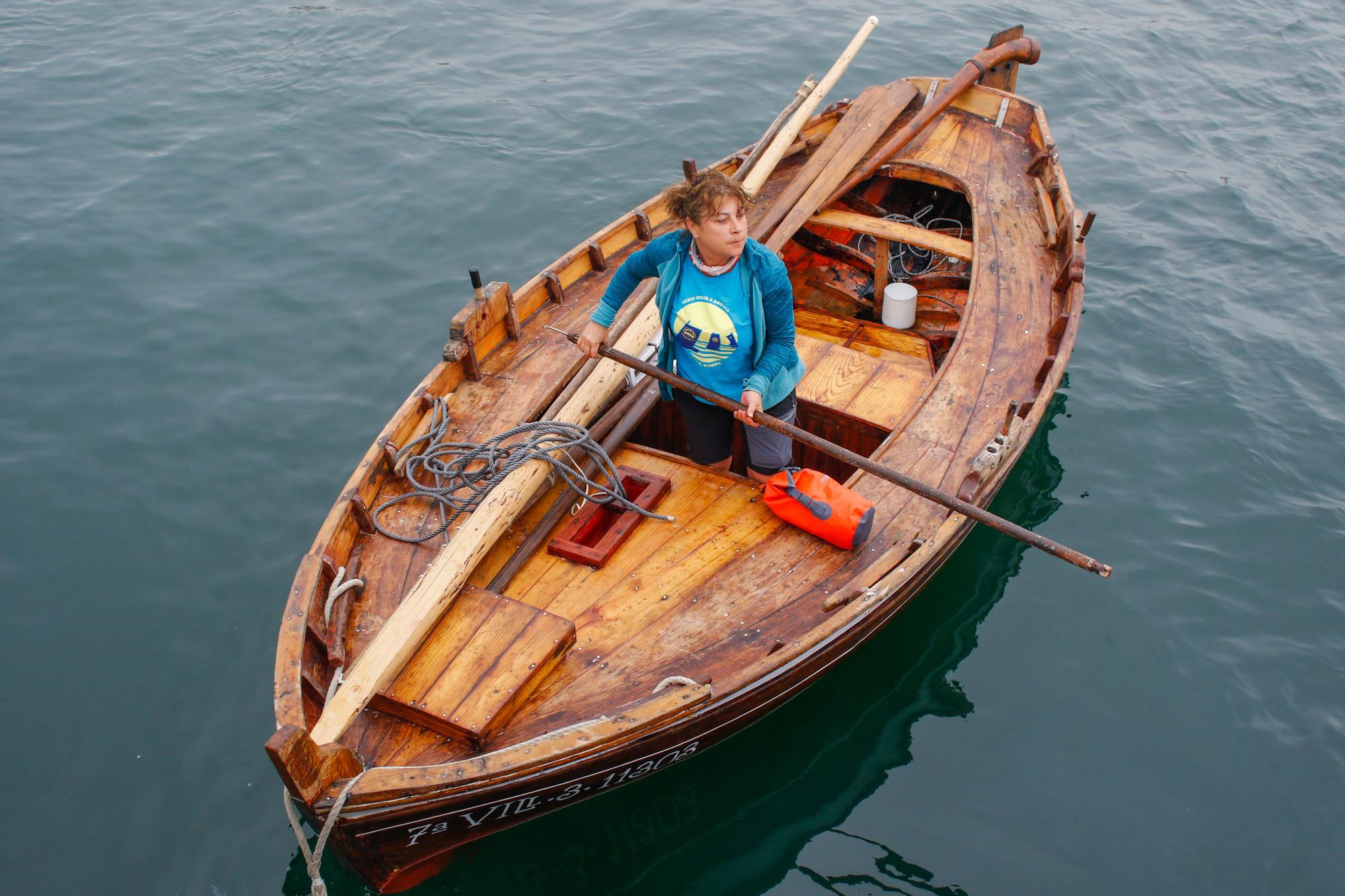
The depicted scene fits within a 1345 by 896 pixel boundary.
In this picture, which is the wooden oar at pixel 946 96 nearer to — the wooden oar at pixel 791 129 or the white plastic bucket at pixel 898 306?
the wooden oar at pixel 791 129

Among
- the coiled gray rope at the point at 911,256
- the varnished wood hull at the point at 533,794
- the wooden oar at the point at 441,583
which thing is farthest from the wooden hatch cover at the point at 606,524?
the coiled gray rope at the point at 911,256

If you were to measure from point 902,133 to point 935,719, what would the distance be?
6052 mm

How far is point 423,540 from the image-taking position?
584 cm

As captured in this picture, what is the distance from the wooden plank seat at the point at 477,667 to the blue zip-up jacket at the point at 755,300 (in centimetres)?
185

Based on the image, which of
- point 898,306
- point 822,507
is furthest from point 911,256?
point 822,507

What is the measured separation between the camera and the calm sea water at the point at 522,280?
6.00 m

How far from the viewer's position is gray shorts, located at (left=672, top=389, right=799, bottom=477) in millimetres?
6277

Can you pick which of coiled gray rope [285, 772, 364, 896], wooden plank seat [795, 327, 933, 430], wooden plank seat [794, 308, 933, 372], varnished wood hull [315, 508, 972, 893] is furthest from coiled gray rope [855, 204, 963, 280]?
coiled gray rope [285, 772, 364, 896]

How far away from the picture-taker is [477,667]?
5152 millimetres

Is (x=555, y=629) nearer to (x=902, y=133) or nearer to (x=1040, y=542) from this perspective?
(x=1040, y=542)

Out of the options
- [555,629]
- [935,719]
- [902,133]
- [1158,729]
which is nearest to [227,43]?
[902,133]

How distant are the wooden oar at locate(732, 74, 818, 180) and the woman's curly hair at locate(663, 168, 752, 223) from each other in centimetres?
397

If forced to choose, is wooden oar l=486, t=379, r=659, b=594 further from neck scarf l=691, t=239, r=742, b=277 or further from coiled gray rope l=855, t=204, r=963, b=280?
coiled gray rope l=855, t=204, r=963, b=280

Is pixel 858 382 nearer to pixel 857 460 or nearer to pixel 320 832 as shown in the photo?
pixel 857 460
